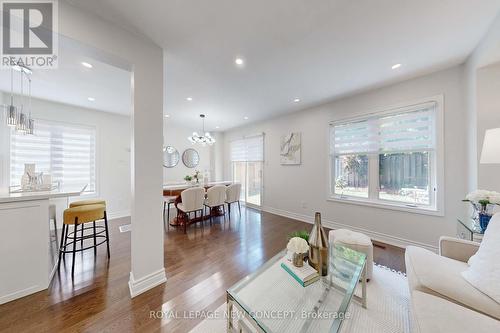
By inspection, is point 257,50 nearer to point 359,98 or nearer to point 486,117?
point 359,98

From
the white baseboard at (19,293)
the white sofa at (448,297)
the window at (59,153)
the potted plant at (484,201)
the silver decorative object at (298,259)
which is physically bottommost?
the white baseboard at (19,293)

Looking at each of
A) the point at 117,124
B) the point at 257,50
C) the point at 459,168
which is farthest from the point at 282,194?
the point at 117,124

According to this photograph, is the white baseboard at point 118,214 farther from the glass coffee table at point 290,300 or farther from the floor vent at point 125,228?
the glass coffee table at point 290,300

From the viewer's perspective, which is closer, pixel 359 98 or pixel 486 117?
pixel 486 117

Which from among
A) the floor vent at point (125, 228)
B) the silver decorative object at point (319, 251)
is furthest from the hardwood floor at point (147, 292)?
the silver decorative object at point (319, 251)

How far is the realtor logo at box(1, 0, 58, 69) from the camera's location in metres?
1.36

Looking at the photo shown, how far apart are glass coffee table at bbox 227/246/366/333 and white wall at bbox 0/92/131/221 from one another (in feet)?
14.5

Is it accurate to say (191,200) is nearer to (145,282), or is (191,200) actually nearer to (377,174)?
(145,282)

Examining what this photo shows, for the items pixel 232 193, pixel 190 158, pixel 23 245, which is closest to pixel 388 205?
pixel 232 193

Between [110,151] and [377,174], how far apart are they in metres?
6.08

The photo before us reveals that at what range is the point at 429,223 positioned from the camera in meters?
2.57

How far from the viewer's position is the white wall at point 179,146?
535 centimetres

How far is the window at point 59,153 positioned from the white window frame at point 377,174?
5.64 metres

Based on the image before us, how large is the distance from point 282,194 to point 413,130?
9.57 ft
